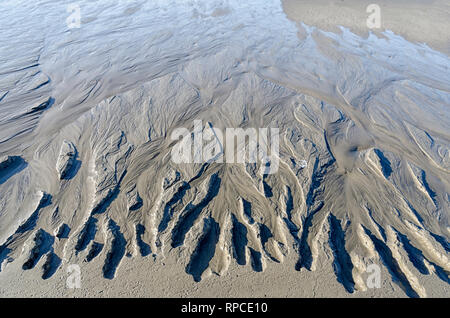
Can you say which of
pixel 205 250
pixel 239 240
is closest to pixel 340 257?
pixel 239 240

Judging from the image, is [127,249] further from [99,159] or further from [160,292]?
[99,159]

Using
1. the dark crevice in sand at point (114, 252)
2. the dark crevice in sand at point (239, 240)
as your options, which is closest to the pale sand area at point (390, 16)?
the dark crevice in sand at point (239, 240)

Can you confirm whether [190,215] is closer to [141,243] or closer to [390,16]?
[141,243]

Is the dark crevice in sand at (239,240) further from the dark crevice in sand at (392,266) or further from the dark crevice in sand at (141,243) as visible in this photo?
the dark crevice in sand at (392,266)

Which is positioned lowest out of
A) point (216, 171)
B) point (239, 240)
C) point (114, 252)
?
point (239, 240)

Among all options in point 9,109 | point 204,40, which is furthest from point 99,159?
point 204,40

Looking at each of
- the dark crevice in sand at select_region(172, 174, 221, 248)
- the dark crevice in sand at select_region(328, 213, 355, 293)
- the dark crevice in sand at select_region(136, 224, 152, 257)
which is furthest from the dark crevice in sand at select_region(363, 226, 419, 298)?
the dark crevice in sand at select_region(136, 224, 152, 257)

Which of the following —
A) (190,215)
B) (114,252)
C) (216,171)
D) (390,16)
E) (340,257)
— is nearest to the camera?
(114,252)
